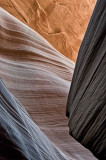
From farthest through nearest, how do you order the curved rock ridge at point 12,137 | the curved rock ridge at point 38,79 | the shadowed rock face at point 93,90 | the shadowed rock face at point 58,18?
the shadowed rock face at point 58,18 < the curved rock ridge at point 38,79 < the shadowed rock face at point 93,90 < the curved rock ridge at point 12,137

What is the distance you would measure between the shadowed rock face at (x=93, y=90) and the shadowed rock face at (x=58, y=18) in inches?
341

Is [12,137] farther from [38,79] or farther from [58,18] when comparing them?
[58,18]

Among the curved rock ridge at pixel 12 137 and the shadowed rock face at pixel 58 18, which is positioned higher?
the curved rock ridge at pixel 12 137

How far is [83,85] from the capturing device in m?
2.09

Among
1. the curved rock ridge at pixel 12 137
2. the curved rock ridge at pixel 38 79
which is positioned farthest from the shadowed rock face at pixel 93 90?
the curved rock ridge at pixel 38 79

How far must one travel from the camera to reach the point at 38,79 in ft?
12.6

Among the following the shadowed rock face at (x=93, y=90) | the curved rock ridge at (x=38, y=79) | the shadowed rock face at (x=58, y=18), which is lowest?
the shadowed rock face at (x=58, y=18)

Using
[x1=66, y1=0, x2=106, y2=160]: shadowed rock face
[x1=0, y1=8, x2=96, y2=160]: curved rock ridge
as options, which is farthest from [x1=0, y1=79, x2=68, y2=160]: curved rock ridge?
[x1=0, y1=8, x2=96, y2=160]: curved rock ridge

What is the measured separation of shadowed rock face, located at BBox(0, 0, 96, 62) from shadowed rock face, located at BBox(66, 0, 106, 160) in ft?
28.4

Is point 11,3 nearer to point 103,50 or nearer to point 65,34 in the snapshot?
point 65,34

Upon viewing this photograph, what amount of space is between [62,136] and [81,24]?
31.2ft

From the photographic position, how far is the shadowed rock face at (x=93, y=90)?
5.69ft

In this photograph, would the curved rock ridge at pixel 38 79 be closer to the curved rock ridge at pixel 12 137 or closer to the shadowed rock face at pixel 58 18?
the curved rock ridge at pixel 12 137

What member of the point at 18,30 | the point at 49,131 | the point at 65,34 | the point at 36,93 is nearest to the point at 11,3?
the point at 65,34
